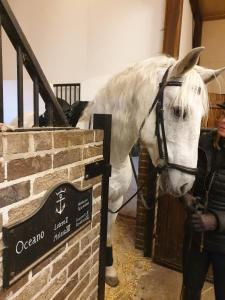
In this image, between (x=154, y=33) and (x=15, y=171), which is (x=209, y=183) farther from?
(x=154, y=33)

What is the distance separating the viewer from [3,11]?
758 mm

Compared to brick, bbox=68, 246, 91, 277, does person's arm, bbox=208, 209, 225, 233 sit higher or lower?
higher

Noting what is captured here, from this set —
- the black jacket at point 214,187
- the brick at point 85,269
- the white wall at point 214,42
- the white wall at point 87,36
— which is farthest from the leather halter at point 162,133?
the white wall at point 214,42

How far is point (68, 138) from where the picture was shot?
36.3 inches

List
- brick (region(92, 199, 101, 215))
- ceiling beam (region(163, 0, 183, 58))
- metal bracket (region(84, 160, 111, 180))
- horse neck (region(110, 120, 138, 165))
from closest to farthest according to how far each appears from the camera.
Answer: metal bracket (region(84, 160, 111, 180)) < brick (region(92, 199, 101, 215)) < horse neck (region(110, 120, 138, 165)) < ceiling beam (region(163, 0, 183, 58))

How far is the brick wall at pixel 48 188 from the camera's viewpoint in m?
0.69

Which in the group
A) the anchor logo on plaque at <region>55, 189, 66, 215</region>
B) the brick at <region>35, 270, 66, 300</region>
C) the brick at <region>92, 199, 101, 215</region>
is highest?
the anchor logo on plaque at <region>55, 189, 66, 215</region>

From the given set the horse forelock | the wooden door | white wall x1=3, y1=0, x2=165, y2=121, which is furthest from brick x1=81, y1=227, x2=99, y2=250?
white wall x1=3, y1=0, x2=165, y2=121

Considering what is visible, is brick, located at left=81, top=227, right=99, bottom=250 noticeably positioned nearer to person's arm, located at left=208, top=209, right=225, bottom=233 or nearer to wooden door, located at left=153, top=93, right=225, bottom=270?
person's arm, located at left=208, top=209, right=225, bottom=233

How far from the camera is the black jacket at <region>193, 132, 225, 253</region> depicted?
1.25 metres

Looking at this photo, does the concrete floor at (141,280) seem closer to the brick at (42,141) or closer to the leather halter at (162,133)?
the leather halter at (162,133)

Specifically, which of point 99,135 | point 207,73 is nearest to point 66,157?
point 99,135

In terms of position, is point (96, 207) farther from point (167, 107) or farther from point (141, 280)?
point (141, 280)

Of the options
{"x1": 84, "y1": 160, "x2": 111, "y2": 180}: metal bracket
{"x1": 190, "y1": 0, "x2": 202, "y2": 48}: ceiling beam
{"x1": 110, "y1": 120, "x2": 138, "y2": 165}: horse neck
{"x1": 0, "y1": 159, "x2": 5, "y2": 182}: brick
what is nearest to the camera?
{"x1": 0, "y1": 159, "x2": 5, "y2": 182}: brick
